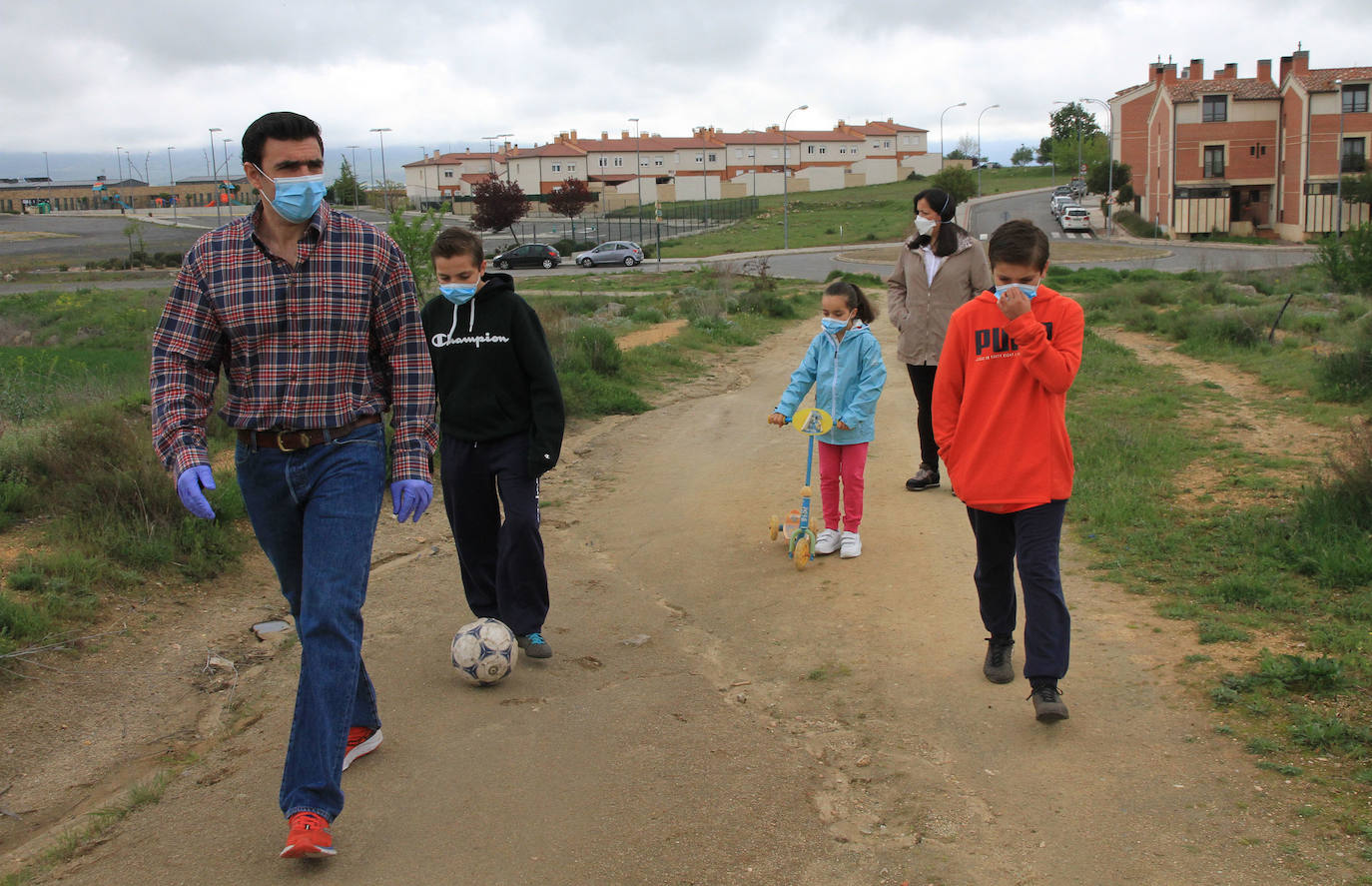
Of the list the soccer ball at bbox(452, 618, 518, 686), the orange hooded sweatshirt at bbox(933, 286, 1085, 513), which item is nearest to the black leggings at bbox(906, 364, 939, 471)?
the orange hooded sweatshirt at bbox(933, 286, 1085, 513)

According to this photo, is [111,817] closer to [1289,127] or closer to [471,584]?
[471,584]

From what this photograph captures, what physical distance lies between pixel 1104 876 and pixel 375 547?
5162 mm

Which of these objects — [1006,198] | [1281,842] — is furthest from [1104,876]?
[1006,198]

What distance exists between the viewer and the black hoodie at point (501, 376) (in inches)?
191

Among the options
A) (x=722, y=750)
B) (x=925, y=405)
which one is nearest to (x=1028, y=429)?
(x=722, y=750)

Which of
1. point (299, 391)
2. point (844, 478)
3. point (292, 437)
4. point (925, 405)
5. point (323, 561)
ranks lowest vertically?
point (844, 478)

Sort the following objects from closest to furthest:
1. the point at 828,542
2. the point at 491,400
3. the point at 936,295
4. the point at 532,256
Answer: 1. the point at 491,400
2. the point at 828,542
3. the point at 936,295
4. the point at 532,256

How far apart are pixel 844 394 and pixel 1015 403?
2.34 metres

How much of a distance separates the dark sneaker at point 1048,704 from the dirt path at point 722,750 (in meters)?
0.06

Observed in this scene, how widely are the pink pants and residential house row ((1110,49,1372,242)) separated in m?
59.2

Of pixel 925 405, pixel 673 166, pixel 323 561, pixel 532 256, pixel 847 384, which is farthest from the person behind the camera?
pixel 673 166

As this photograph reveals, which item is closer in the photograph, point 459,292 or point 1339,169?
point 459,292

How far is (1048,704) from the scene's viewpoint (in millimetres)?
4211

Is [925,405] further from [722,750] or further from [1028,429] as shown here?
[722,750]
